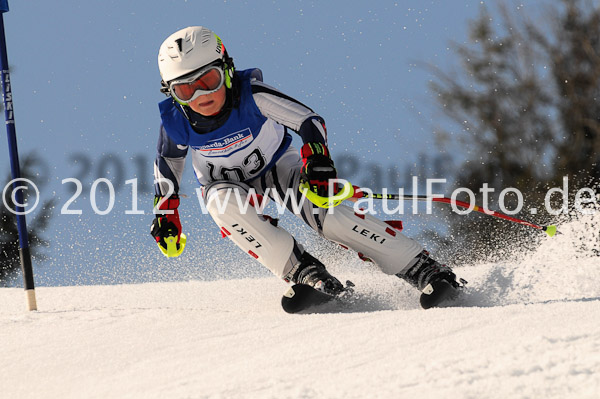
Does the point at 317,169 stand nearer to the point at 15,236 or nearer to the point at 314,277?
the point at 314,277

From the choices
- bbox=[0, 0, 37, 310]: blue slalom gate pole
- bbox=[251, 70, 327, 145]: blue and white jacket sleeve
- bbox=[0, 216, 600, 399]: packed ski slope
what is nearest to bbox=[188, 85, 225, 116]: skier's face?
bbox=[251, 70, 327, 145]: blue and white jacket sleeve

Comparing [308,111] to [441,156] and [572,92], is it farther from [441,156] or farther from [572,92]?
[572,92]

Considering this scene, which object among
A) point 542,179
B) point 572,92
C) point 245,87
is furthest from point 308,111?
point 572,92

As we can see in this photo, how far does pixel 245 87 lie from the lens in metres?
4.09

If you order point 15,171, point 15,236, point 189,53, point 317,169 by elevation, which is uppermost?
point 189,53

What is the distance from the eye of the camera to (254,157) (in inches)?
166

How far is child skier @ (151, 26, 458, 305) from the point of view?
12.8ft

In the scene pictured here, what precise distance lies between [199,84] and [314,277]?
1.28 meters

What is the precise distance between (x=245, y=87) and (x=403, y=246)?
1317 millimetres

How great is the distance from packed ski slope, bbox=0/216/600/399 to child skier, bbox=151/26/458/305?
38 cm

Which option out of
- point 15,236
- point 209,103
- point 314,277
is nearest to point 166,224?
point 209,103

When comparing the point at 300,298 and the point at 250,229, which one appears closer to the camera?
the point at 300,298

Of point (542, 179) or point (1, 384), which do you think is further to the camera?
point (542, 179)

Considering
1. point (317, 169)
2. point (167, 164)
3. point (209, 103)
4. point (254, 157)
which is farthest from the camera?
point (167, 164)
